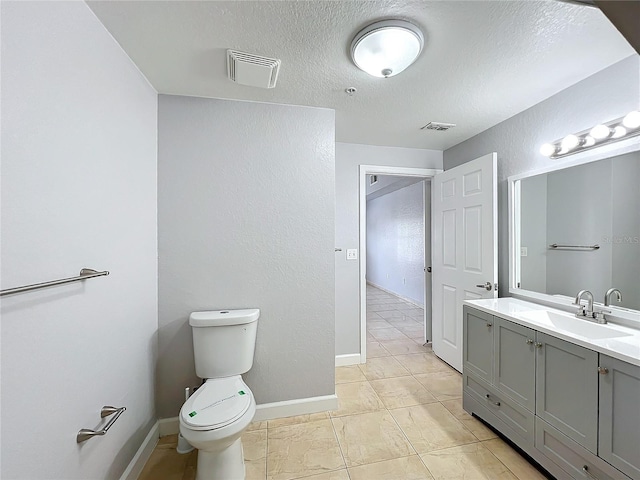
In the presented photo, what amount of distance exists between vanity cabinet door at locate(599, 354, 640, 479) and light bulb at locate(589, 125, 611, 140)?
1.26 m

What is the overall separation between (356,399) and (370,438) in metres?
0.45

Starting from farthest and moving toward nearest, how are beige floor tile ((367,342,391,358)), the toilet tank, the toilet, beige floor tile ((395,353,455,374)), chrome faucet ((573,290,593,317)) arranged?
1. beige floor tile ((367,342,391,358))
2. beige floor tile ((395,353,455,374))
3. the toilet tank
4. chrome faucet ((573,290,593,317))
5. the toilet

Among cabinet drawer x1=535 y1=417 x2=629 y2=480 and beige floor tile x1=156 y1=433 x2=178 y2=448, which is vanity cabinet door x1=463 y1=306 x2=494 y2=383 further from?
beige floor tile x1=156 y1=433 x2=178 y2=448

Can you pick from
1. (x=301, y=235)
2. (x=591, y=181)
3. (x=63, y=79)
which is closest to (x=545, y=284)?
(x=591, y=181)

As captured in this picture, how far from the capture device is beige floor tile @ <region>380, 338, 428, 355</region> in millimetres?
3352

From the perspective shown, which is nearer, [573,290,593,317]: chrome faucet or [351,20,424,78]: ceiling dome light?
[351,20,424,78]: ceiling dome light

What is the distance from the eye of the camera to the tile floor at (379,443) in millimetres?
1626

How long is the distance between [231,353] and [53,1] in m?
1.86

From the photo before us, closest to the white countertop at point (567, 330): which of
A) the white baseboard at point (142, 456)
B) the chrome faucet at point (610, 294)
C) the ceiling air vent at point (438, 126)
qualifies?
the chrome faucet at point (610, 294)

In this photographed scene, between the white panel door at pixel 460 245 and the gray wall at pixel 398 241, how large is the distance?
1.80 metres

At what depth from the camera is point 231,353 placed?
6.11 ft

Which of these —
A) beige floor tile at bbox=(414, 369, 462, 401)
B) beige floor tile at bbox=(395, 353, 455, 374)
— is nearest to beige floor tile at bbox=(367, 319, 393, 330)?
beige floor tile at bbox=(395, 353, 455, 374)

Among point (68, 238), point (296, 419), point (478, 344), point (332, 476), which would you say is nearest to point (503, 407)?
point (478, 344)

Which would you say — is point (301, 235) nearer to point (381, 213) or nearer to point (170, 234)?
point (170, 234)
